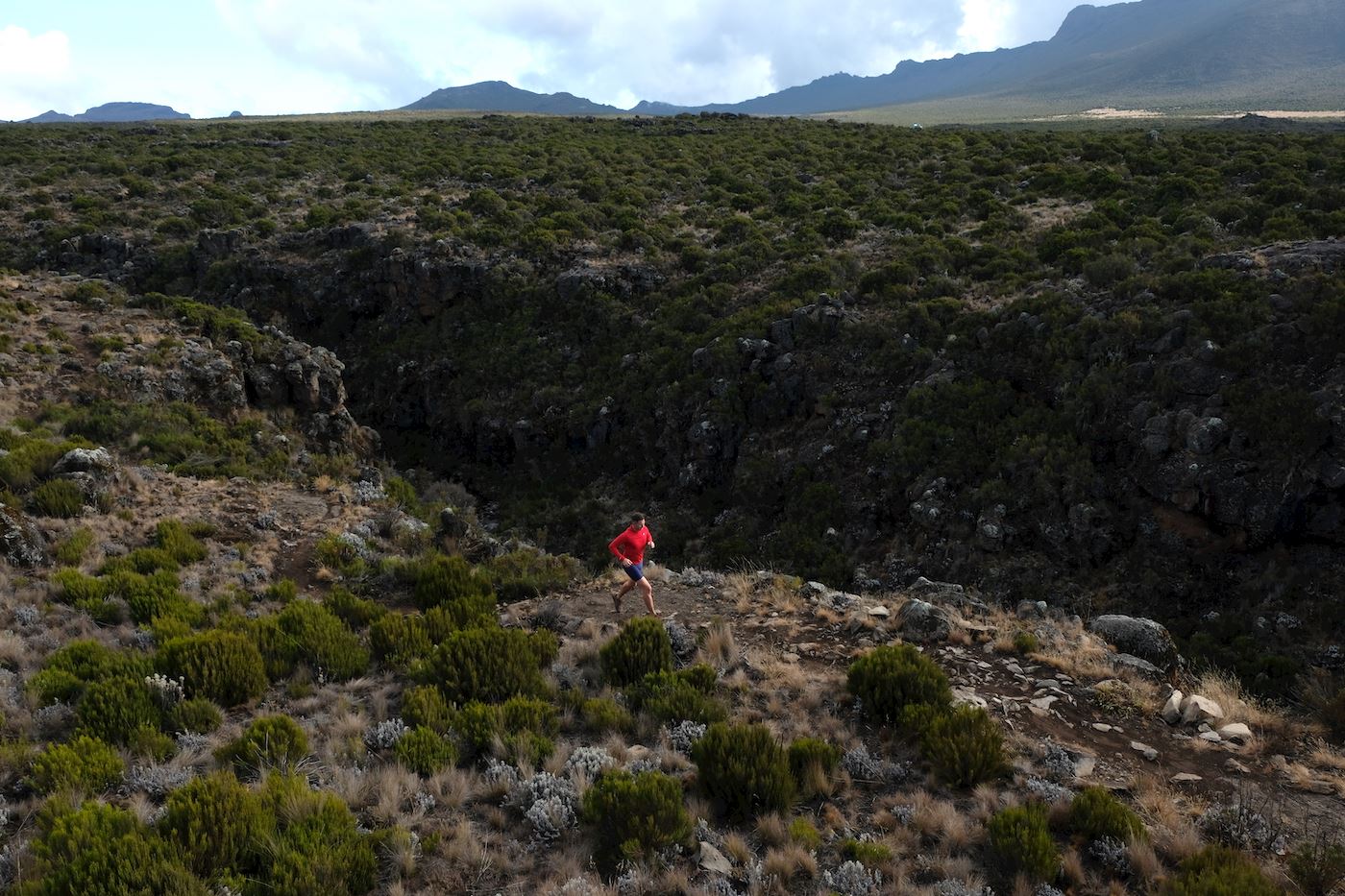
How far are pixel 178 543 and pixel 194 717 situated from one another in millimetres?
5692

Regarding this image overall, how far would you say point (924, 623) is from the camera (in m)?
10.0

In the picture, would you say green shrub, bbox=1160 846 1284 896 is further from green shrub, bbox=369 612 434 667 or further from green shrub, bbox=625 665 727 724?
green shrub, bbox=369 612 434 667

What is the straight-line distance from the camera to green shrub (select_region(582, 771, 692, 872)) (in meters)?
5.70

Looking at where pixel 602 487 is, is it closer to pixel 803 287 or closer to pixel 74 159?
pixel 803 287

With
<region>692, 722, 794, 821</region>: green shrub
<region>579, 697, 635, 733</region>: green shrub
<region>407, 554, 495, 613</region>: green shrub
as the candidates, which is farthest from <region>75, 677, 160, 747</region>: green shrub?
<region>692, 722, 794, 821</region>: green shrub

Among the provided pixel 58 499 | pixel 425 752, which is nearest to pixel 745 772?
pixel 425 752

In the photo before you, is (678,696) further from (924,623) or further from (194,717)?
(194,717)

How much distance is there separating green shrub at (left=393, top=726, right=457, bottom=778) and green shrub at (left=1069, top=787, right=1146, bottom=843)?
5648 mm

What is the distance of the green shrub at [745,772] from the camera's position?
6344mm

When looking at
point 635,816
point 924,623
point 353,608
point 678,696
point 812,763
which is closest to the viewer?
point 635,816

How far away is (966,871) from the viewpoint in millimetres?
5535

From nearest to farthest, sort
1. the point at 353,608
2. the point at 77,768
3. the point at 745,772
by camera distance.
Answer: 1. the point at 77,768
2. the point at 745,772
3. the point at 353,608

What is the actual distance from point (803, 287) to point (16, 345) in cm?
2338

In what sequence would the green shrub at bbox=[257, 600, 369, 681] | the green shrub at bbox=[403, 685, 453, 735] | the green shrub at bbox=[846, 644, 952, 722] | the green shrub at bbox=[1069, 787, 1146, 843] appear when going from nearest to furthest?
the green shrub at bbox=[1069, 787, 1146, 843], the green shrub at bbox=[403, 685, 453, 735], the green shrub at bbox=[846, 644, 952, 722], the green shrub at bbox=[257, 600, 369, 681]
